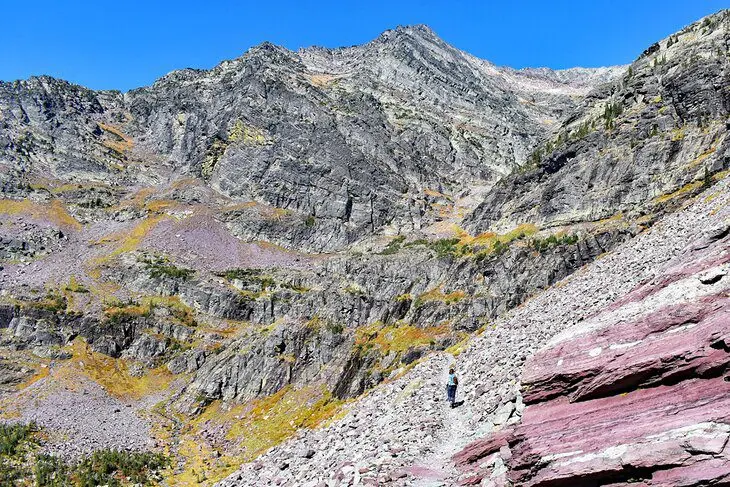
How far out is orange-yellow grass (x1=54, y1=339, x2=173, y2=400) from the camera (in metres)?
75.7

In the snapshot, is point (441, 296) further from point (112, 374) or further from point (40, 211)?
point (40, 211)

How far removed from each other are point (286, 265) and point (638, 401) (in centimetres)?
11137

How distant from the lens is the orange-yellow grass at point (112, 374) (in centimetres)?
7574

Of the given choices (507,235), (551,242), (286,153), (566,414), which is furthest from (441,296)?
(286,153)

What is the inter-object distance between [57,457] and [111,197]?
115240mm

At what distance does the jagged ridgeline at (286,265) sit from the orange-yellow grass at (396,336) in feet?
1.26

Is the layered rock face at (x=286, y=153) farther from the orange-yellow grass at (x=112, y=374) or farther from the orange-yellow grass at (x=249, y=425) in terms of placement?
the orange-yellow grass at (x=249, y=425)

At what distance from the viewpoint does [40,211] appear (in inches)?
5226

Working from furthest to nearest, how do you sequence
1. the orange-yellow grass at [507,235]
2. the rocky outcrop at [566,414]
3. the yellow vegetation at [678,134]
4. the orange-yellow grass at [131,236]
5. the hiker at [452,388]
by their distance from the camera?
1. the orange-yellow grass at [131,236]
2. the orange-yellow grass at [507,235]
3. the yellow vegetation at [678,134]
4. the hiker at [452,388]
5. the rocky outcrop at [566,414]

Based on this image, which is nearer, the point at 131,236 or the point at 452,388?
the point at 452,388

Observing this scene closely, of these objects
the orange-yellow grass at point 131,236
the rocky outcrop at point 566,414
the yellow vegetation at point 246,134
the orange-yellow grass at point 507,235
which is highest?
the yellow vegetation at point 246,134

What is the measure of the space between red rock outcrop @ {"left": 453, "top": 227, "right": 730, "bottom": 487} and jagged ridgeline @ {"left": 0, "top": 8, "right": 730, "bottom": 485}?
466cm

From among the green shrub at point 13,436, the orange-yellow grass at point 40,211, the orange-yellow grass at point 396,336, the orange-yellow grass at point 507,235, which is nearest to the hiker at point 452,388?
the orange-yellow grass at point 396,336

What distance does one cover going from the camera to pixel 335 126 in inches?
6742
